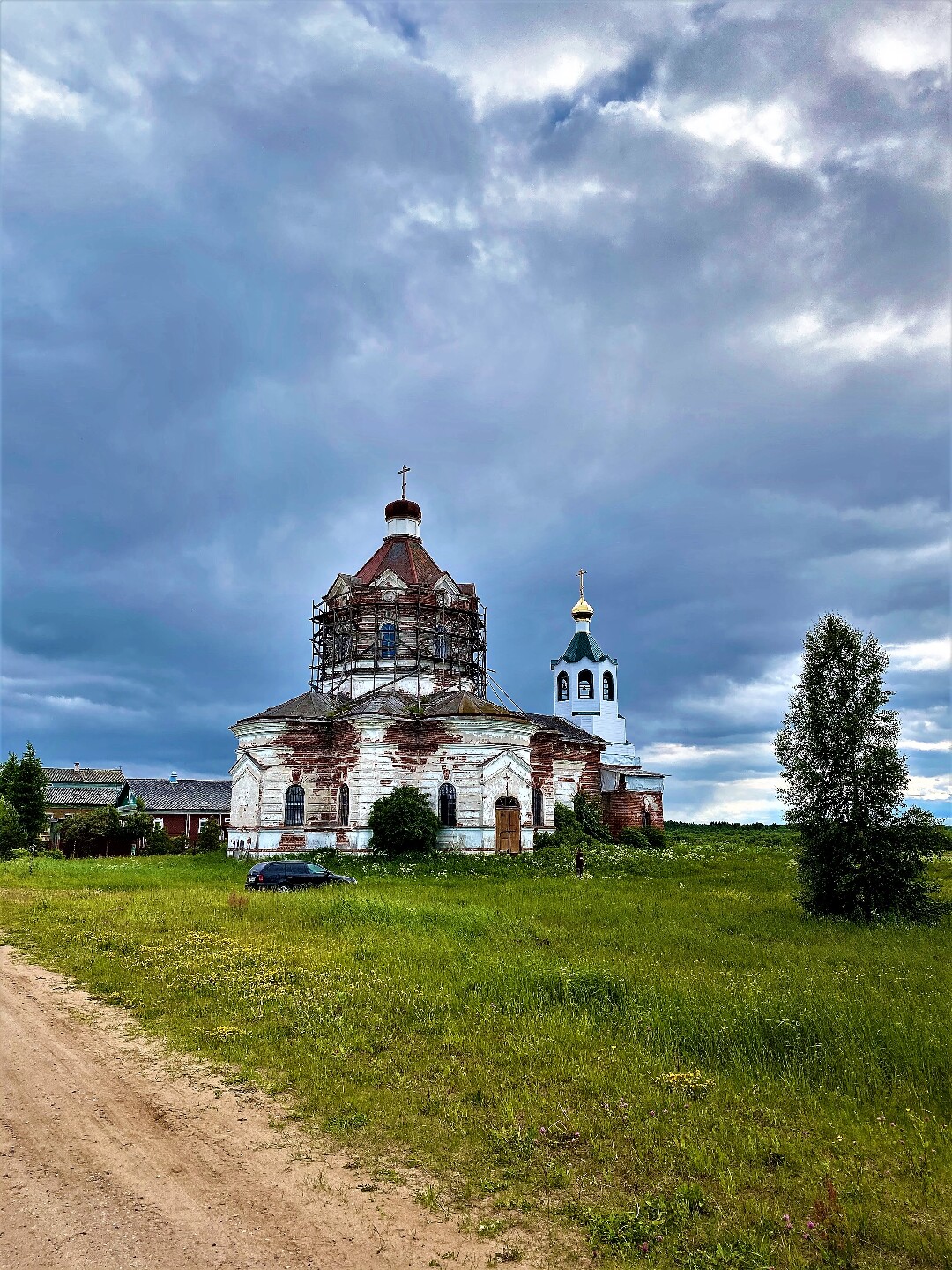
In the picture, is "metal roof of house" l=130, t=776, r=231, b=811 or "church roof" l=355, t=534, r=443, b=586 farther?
"metal roof of house" l=130, t=776, r=231, b=811

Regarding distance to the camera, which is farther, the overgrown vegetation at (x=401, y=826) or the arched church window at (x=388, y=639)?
the arched church window at (x=388, y=639)

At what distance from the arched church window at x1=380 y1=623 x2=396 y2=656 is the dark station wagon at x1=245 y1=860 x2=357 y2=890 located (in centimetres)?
1583

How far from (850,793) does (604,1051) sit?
1472 cm

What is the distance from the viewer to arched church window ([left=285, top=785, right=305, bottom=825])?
3844 cm

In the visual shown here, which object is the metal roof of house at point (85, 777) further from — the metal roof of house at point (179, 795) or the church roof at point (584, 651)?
the church roof at point (584, 651)

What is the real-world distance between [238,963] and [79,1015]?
3.19 meters

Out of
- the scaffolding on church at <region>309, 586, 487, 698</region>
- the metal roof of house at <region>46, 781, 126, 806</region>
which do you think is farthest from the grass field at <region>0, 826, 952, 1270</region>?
the metal roof of house at <region>46, 781, 126, 806</region>

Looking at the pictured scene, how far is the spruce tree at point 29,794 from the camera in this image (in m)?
51.1

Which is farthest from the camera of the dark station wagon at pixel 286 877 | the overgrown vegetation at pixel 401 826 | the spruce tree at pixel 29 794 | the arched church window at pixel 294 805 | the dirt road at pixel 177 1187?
the spruce tree at pixel 29 794

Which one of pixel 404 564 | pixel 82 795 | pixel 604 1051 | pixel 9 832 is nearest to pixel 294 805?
pixel 404 564

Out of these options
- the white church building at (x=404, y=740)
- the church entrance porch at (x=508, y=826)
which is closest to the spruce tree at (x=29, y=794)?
the white church building at (x=404, y=740)

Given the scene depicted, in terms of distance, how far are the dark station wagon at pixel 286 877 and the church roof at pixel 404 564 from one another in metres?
19.0

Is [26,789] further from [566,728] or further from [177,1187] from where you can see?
[177,1187]

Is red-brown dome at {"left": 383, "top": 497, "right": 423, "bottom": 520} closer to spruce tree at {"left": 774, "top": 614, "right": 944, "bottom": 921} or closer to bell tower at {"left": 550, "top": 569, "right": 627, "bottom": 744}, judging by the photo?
bell tower at {"left": 550, "top": 569, "right": 627, "bottom": 744}
